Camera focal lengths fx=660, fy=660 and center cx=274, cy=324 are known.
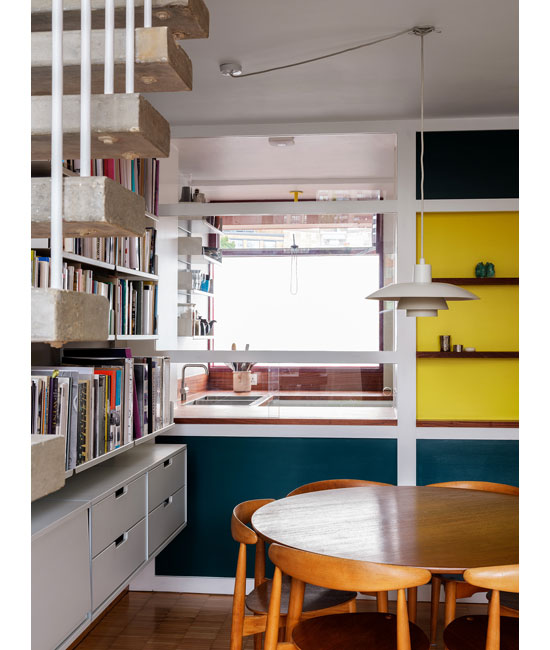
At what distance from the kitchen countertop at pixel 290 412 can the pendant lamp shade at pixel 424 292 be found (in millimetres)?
1407

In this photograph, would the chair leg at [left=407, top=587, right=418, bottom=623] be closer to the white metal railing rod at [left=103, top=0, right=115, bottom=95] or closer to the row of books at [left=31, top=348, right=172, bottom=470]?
the row of books at [left=31, top=348, right=172, bottom=470]

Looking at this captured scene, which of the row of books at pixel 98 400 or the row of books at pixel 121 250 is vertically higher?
the row of books at pixel 121 250

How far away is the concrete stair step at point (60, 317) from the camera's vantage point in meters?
1.01

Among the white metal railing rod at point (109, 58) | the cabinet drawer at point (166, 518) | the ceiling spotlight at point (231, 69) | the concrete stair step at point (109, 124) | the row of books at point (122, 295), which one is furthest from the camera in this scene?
the cabinet drawer at point (166, 518)

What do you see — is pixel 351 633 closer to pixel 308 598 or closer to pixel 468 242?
pixel 308 598

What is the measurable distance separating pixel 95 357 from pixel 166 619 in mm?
1579

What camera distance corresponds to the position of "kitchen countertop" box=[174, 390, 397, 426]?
4031mm

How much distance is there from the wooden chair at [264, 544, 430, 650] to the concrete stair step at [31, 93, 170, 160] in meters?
1.37

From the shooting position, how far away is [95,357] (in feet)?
10.6

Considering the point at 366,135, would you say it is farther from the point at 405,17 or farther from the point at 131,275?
the point at 131,275

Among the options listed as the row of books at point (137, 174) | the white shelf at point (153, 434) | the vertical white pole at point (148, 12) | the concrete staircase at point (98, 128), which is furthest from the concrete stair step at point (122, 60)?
the white shelf at point (153, 434)

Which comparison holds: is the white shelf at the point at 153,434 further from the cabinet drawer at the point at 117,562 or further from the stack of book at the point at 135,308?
the stack of book at the point at 135,308
